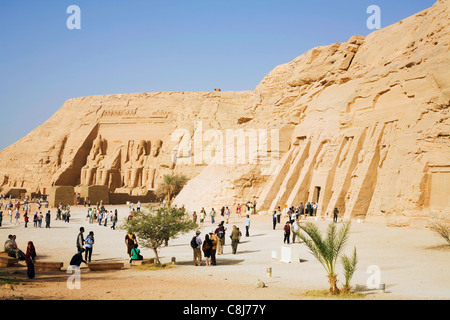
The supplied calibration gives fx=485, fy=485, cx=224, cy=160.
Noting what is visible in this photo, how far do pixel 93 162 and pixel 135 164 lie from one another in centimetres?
612

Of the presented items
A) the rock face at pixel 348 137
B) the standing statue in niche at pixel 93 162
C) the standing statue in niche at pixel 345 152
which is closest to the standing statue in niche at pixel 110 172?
the standing statue in niche at pixel 93 162

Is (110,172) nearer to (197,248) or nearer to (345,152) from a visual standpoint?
(345,152)

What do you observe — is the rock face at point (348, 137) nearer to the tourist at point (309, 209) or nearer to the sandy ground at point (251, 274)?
the tourist at point (309, 209)

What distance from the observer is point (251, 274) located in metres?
12.7

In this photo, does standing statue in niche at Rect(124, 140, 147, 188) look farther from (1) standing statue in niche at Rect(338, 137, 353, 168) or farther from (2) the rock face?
(1) standing statue in niche at Rect(338, 137, 353, 168)

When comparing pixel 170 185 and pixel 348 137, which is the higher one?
pixel 348 137

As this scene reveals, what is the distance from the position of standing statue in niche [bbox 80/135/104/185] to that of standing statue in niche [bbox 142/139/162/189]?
667cm

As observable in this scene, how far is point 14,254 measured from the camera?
15594 mm

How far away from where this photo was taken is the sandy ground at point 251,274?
31.9 ft

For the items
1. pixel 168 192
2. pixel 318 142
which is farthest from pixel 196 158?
pixel 318 142

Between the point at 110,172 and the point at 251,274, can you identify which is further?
the point at 110,172

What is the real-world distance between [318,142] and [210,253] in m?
16.9

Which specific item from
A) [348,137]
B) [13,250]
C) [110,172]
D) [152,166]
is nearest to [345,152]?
[348,137]
